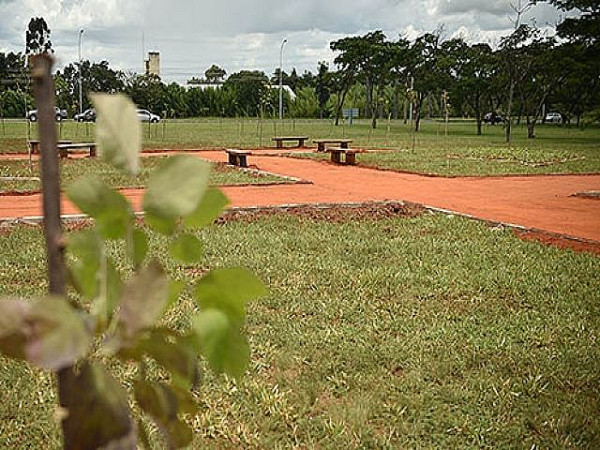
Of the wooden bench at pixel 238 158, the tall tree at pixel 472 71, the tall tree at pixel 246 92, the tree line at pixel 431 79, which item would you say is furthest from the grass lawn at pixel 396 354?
the tall tree at pixel 246 92

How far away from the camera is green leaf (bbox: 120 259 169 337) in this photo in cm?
30

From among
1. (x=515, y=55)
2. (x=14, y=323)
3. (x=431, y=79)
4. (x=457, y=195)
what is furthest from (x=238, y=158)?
(x=431, y=79)

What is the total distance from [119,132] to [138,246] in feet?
0.24

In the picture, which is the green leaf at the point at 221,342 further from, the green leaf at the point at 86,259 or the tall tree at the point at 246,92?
the tall tree at the point at 246,92

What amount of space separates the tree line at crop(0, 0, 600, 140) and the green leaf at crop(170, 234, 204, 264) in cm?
1934

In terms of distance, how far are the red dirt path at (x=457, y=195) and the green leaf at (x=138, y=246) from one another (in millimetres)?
5914

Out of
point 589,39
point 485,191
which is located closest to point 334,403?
point 485,191

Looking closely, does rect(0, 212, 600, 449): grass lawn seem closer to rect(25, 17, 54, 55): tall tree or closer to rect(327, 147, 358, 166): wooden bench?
rect(25, 17, 54, 55): tall tree

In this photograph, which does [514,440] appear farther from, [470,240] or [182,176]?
[470,240]

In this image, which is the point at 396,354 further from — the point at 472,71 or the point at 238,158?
the point at 472,71

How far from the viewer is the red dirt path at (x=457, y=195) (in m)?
7.98

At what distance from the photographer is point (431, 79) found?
1490 inches

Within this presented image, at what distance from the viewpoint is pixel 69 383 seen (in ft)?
1.02

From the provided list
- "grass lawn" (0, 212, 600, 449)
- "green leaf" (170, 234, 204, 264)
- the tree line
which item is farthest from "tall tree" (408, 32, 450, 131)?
"green leaf" (170, 234, 204, 264)
